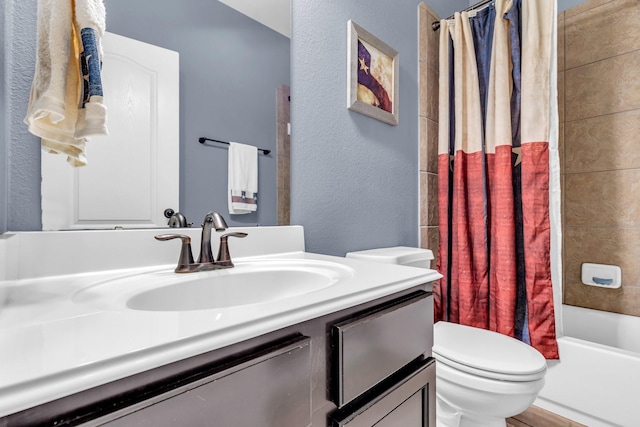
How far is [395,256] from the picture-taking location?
1.28 metres

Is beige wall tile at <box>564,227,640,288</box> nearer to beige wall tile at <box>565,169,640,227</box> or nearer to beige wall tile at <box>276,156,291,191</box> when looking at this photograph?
beige wall tile at <box>565,169,640,227</box>

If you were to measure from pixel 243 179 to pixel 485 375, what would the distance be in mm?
1023

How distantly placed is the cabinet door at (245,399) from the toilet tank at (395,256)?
2.65 feet

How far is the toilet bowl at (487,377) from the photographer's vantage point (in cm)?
98

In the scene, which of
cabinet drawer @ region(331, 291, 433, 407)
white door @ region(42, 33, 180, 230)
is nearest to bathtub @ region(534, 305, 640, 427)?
cabinet drawer @ region(331, 291, 433, 407)

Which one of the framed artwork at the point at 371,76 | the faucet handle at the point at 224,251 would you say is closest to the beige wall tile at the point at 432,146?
the framed artwork at the point at 371,76

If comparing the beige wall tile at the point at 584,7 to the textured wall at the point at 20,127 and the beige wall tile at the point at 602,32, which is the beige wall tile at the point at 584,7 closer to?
the beige wall tile at the point at 602,32

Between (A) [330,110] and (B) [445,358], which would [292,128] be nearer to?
(A) [330,110]

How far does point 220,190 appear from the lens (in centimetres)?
98

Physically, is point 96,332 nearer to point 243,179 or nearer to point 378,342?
point 378,342

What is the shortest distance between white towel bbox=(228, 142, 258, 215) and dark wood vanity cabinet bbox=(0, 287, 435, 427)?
23.0 inches

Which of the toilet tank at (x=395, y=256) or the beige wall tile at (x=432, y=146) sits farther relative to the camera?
the beige wall tile at (x=432, y=146)

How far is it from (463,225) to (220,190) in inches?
49.6

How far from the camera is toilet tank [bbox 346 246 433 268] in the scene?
1258mm
